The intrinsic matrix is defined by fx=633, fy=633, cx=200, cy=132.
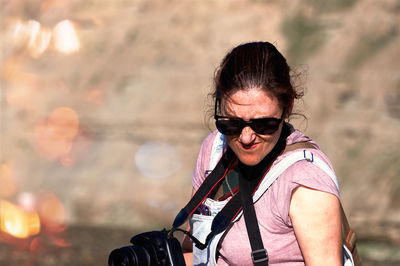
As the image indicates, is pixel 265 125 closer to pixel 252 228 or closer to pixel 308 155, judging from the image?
pixel 308 155

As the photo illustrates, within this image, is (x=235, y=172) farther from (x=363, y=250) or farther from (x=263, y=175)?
(x=363, y=250)

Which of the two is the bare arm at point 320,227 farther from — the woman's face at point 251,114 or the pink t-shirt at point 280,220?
the woman's face at point 251,114

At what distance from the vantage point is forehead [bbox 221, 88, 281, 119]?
2.06 m

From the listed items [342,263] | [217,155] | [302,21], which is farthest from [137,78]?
[342,263]

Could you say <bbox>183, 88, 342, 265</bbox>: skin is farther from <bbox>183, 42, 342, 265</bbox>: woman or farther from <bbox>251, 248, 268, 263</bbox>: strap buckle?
<bbox>251, 248, 268, 263</bbox>: strap buckle

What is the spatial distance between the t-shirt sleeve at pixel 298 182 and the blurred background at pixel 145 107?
414 cm

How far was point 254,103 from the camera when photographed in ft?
6.81

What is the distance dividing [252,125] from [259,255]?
421 mm

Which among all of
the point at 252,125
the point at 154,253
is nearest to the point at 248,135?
the point at 252,125

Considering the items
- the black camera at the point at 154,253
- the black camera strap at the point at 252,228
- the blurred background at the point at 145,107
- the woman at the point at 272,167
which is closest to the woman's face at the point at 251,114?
the woman at the point at 272,167

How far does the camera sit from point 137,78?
7863 mm

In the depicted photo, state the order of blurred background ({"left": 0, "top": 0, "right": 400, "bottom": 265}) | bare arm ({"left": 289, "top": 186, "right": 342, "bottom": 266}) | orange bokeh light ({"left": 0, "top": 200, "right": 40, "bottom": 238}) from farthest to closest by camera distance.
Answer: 1. orange bokeh light ({"left": 0, "top": 200, "right": 40, "bottom": 238})
2. blurred background ({"left": 0, "top": 0, "right": 400, "bottom": 265})
3. bare arm ({"left": 289, "top": 186, "right": 342, "bottom": 266})

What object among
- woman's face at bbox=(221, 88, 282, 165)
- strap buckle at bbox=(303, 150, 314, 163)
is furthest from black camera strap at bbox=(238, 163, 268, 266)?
strap buckle at bbox=(303, 150, 314, 163)

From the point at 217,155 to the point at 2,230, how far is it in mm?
5304
